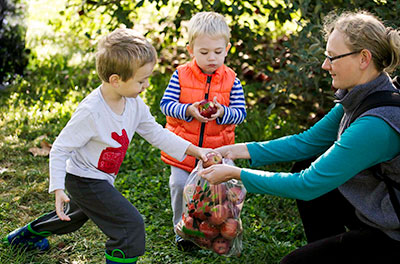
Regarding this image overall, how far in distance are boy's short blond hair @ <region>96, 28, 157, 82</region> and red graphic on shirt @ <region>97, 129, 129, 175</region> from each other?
11.5 inches

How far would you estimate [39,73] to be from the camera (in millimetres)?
5809

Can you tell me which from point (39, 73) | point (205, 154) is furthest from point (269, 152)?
point (39, 73)

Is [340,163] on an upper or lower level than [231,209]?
upper

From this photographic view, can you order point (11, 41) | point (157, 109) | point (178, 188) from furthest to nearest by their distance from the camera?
point (11, 41) < point (157, 109) < point (178, 188)

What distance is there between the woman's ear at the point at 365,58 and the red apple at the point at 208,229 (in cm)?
113

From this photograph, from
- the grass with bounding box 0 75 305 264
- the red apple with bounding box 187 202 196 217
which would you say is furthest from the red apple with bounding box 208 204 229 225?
the grass with bounding box 0 75 305 264

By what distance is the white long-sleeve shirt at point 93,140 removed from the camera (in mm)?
2523

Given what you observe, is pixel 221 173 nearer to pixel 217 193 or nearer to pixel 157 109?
pixel 217 193

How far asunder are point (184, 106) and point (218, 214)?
0.67m

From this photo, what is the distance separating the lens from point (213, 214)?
2.86 meters

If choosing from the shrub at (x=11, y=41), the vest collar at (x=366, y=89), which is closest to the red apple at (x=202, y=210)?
the vest collar at (x=366, y=89)

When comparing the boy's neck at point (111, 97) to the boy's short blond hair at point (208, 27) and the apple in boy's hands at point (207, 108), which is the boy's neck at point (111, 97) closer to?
the apple in boy's hands at point (207, 108)

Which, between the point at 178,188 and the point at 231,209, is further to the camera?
the point at 178,188

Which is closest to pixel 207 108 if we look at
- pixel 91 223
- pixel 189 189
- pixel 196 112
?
pixel 196 112
